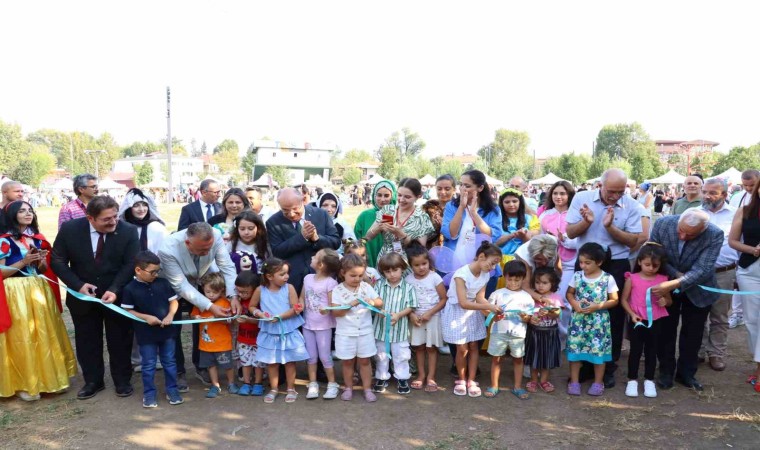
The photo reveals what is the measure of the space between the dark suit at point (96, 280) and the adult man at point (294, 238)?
124 centimetres

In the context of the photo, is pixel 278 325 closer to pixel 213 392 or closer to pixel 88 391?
pixel 213 392

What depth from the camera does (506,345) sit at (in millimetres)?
4562

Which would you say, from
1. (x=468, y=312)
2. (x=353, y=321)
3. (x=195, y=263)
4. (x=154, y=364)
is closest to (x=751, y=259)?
(x=468, y=312)

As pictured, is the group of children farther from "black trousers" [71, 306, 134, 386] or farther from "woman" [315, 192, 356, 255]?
"woman" [315, 192, 356, 255]

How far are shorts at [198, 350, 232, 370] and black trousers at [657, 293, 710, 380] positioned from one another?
12.8 feet

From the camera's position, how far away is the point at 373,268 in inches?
201

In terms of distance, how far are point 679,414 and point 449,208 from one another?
2.64 metres

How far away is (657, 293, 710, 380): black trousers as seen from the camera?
4578mm

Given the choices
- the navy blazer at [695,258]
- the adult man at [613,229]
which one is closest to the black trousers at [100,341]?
the adult man at [613,229]

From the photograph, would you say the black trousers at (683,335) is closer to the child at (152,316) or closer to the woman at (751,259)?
the woman at (751,259)

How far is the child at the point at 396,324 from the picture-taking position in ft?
15.1

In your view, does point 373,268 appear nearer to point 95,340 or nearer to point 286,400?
point 286,400

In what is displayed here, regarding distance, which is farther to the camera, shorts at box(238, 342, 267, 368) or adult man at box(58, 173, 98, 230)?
adult man at box(58, 173, 98, 230)

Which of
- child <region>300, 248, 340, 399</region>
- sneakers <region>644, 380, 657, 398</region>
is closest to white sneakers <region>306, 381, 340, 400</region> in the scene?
child <region>300, 248, 340, 399</region>
